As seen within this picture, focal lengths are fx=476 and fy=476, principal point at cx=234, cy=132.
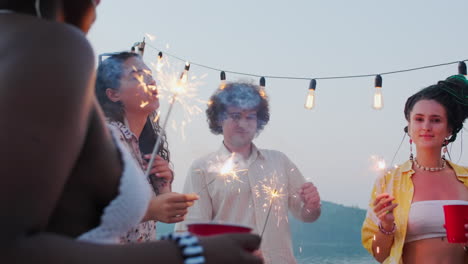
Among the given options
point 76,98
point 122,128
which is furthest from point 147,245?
point 122,128

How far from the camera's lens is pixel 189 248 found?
0.79 m

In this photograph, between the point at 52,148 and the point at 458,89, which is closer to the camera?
the point at 52,148

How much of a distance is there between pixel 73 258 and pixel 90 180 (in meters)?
0.20

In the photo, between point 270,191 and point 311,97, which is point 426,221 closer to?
point 270,191

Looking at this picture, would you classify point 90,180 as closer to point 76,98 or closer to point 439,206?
point 76,98

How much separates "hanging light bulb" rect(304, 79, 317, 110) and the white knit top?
4.96m

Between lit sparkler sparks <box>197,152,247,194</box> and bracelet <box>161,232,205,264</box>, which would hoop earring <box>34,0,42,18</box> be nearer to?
bracelet <box>161,232,205,264</box>

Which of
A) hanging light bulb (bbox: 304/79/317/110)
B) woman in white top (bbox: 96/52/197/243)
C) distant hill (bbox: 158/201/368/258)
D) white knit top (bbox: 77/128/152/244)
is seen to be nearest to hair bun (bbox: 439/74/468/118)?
hanging light bulb (bbox: 304/79/317/110)

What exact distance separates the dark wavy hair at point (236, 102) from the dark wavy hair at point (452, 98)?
1333mm

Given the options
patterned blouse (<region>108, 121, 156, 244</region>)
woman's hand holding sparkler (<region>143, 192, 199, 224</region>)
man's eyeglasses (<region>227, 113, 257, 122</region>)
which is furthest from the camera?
man's eyeglasses (<region>227, 113, 257, 122</region>)

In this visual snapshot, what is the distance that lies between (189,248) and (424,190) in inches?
133

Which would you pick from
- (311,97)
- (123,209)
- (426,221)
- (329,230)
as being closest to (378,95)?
(311,97)

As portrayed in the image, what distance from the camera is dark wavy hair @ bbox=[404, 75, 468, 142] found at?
3900 mm

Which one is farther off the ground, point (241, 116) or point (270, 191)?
point (241, 116)
